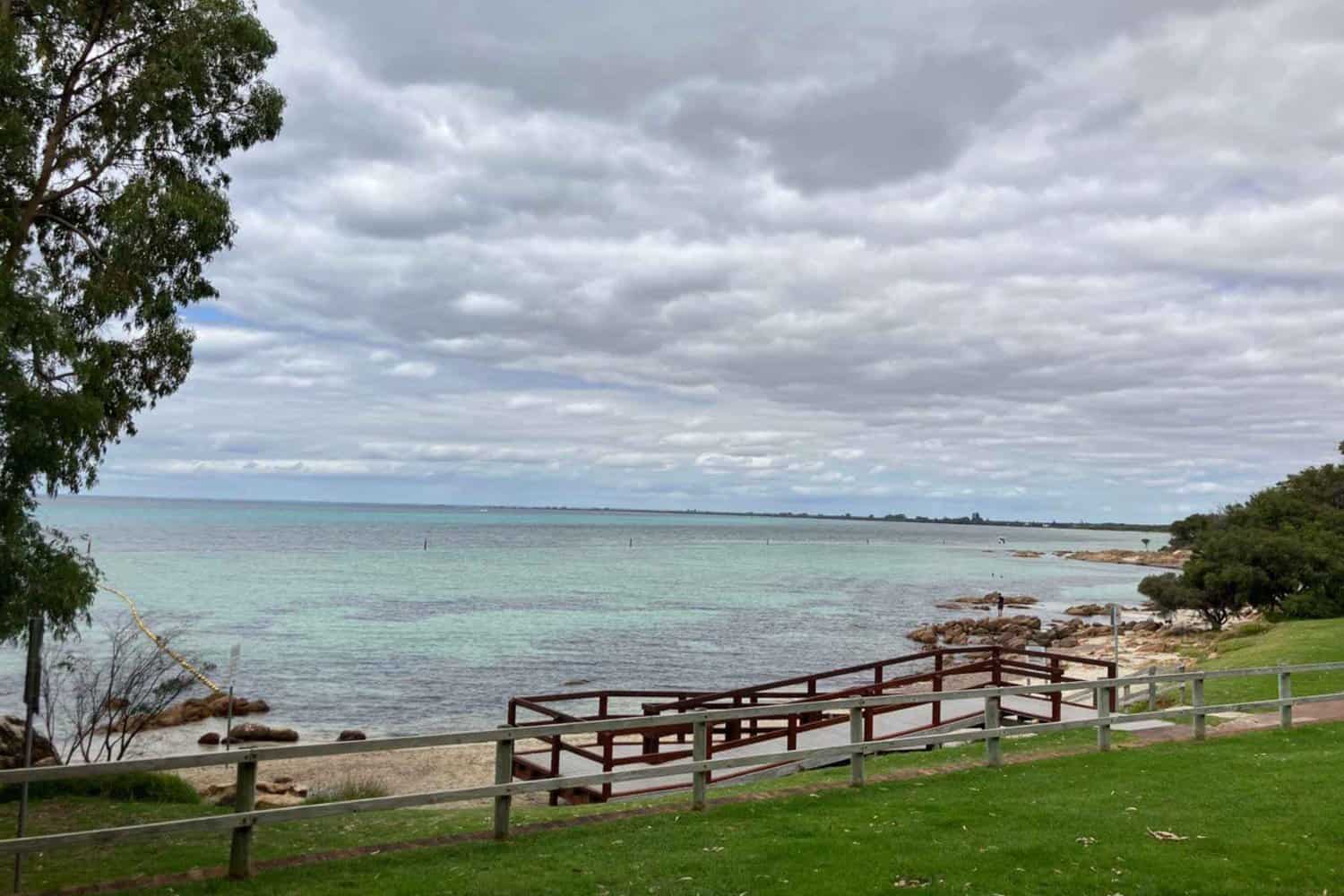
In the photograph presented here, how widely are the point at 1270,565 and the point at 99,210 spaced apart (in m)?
50.6

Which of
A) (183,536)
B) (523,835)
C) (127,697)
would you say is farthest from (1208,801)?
(183,536)

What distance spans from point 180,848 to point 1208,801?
11.1 m

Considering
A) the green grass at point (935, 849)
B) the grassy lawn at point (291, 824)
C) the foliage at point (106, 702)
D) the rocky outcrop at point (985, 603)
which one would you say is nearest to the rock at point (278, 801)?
the grassy lawn at point (291, 824)

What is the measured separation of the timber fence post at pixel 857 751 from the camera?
11867 mm

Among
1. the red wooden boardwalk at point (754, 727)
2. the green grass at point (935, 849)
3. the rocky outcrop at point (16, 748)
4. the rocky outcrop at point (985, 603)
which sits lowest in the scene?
the rocky outcrop at point (985, 603)

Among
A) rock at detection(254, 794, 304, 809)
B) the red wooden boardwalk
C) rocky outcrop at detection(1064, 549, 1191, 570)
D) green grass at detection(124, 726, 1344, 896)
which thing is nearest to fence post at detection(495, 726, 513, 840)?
green grass at detection(124, 726, 1344, 896)

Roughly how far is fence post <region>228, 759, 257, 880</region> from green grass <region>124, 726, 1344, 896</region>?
178 millimetres

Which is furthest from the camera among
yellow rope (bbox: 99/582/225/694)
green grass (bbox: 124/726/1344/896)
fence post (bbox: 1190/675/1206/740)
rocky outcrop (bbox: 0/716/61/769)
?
yellow rope (bbox: 99/582/225/694)

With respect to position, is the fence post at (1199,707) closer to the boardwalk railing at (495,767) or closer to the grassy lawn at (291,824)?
the boardwalk railing at (495,767)

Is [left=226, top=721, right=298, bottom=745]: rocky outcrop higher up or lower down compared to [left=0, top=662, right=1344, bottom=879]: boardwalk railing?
lower down

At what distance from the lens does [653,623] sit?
5769cm

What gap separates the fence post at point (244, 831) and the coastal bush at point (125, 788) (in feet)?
29.3

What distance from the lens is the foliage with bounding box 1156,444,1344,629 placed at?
147 ft

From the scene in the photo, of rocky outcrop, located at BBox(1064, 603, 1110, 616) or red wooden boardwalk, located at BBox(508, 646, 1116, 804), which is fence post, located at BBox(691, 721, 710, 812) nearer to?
red wooden boardwalk, located at BBox(508, 646, 1116, 804)
